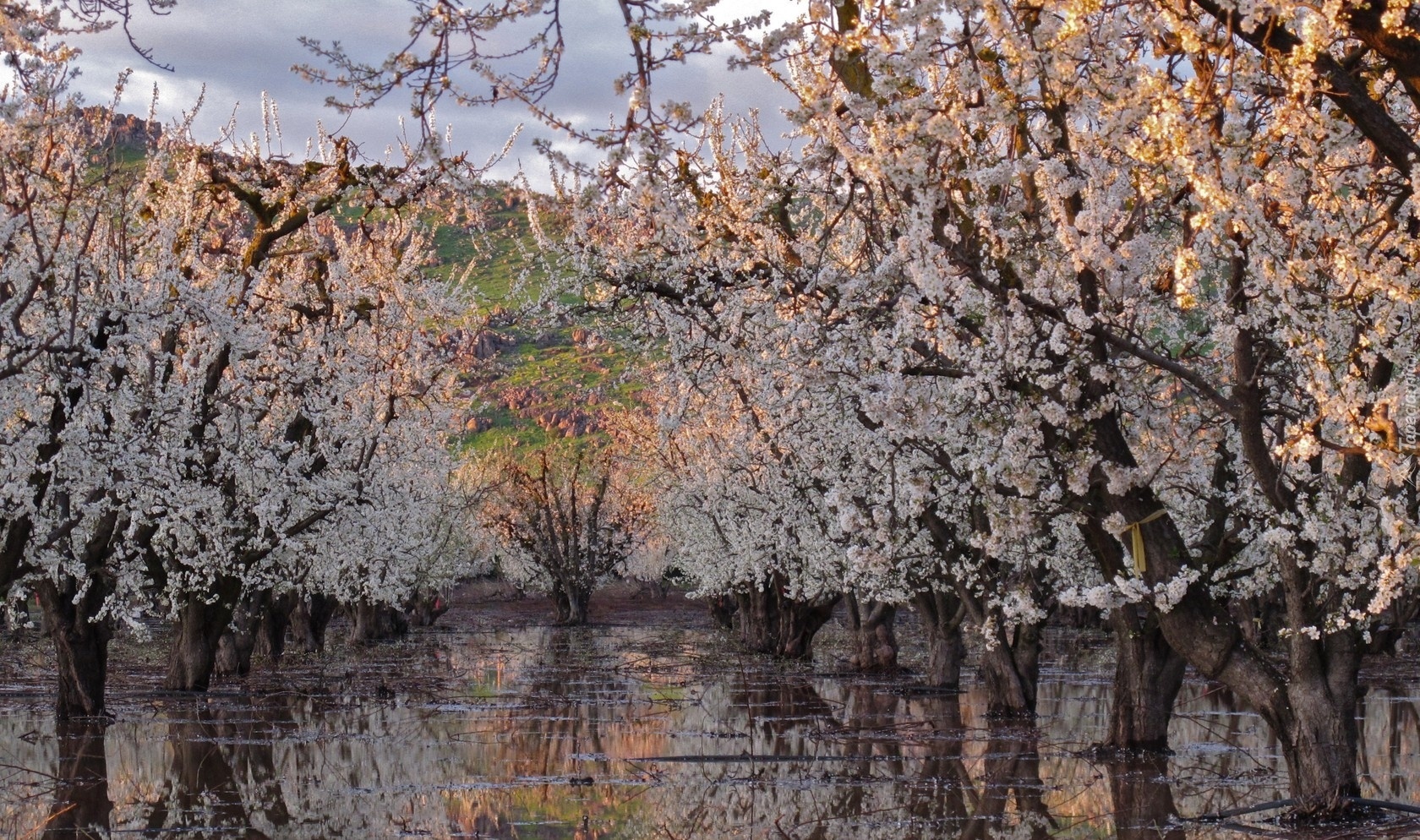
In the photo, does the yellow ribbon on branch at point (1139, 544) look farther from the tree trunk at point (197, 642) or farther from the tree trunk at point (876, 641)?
the tree trunk at point (876, 641)

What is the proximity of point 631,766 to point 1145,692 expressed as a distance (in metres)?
5.48

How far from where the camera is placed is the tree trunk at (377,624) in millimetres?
42500

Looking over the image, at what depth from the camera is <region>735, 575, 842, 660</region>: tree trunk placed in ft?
104

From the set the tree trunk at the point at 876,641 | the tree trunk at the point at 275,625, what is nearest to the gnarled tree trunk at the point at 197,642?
the tree trunk at the point at 275,625

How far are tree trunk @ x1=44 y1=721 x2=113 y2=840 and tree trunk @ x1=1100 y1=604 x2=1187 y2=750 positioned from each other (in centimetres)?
972

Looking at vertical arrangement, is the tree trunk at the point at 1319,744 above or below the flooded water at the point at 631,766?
above

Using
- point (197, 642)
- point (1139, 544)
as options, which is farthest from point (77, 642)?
point (1139, 544)

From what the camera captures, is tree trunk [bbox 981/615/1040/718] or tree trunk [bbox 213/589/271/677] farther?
tree trunk [bbox 213/589/271/677]

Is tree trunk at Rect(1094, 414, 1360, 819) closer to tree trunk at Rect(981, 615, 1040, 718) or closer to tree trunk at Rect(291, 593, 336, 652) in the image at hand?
tree trunk at Rect(981, 615, 1040, 718)

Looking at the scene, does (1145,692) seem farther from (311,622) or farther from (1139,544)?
(311,622)

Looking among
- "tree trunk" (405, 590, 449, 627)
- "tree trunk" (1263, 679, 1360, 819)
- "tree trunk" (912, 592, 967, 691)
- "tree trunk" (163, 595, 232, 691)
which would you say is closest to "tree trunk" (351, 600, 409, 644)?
Answer: "tree trunk" (405, 590, 449, 627)

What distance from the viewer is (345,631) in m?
51.7

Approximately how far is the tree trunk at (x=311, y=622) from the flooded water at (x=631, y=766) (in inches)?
556

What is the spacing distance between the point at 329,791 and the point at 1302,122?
9166mm
